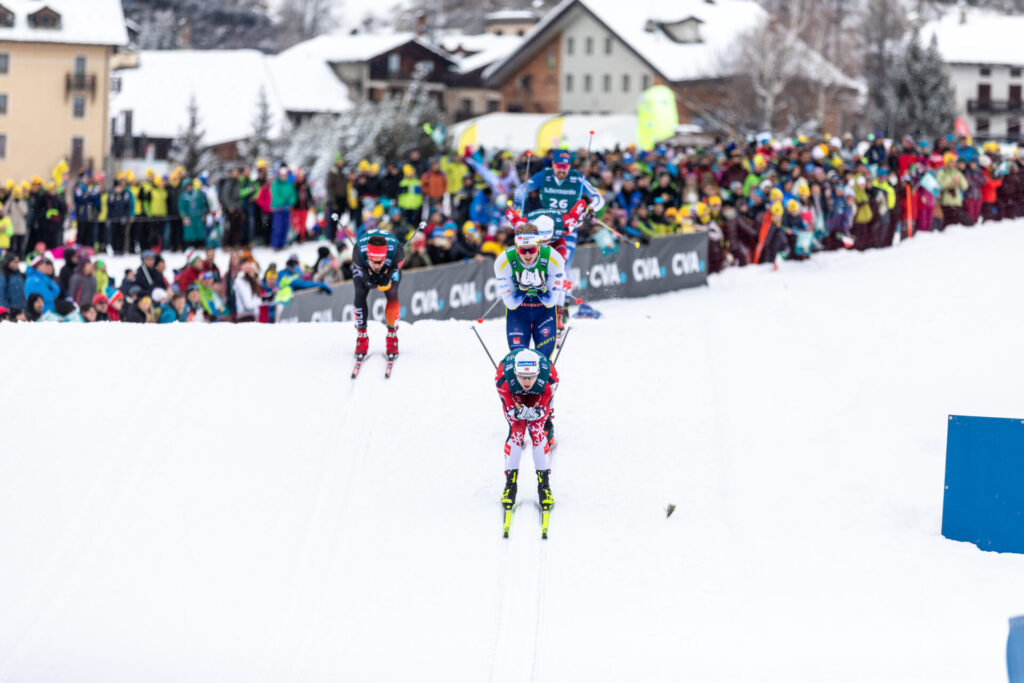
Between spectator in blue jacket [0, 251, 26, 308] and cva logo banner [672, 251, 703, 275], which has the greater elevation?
cva logo banner [672, 251, 703, 275]

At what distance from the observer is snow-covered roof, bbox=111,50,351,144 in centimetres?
6331

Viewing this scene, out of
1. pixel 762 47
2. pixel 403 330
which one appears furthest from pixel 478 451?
pixel 762 47

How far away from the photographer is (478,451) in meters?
10.8

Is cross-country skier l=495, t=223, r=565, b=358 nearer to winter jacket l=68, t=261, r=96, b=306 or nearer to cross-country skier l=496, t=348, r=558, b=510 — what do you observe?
cross-country skier l=496, t=348, r=558, b=510

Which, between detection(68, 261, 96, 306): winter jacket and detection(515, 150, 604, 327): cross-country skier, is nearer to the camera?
detection(515, 150, 604, 327): cross-country skier

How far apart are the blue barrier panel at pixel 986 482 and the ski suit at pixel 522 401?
2956 millimetres

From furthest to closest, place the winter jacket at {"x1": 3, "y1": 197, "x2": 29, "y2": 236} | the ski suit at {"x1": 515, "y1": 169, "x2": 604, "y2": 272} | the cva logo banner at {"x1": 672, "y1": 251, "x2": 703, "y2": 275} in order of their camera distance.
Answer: the winter jacket at {"x1": 3, "y1": 197, "x2": 29, "y2": 236}
the cva logo banner at {"x1": 672, "y1": 251, "x2": 703, "y2": 275}
the ski suit at {"x1": 515, "y1": 169, "x2": 604, "y2": 272}

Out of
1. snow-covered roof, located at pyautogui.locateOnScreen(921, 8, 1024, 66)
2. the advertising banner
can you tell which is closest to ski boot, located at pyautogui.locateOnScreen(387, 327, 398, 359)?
the advertising banner

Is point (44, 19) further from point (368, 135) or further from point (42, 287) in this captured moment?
point (42, 287)

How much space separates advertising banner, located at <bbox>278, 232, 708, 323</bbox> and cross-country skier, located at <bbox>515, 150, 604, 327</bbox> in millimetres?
2526

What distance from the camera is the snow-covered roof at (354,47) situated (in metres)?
68.9

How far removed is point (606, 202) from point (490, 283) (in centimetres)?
398

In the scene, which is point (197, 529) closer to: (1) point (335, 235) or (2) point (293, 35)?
(1) point (335, 235)

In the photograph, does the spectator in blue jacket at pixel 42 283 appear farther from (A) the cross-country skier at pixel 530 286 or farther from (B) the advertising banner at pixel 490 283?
(A) the cross-country skier at pixel 530 286
